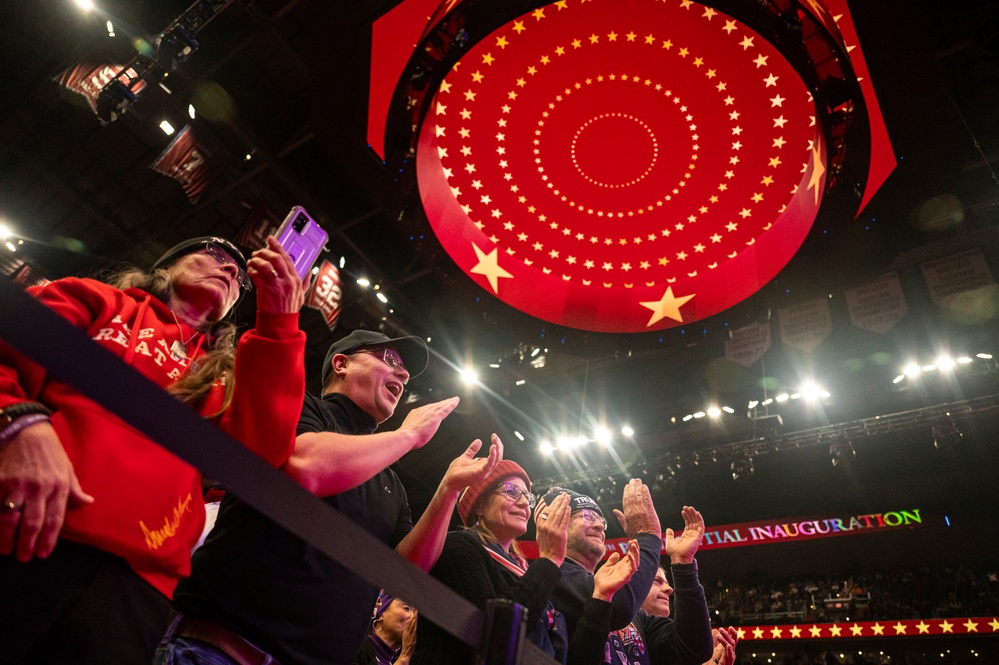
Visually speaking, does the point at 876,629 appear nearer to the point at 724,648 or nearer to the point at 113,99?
the point at 724,648

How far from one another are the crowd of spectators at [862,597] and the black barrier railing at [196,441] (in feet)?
41.5

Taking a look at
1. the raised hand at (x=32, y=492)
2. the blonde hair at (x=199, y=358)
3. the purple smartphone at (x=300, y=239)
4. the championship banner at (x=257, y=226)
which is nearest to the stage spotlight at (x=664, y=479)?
the championship banner at (x=257, y=226)

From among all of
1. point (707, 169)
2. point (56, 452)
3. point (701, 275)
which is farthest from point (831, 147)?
point (56, 452)

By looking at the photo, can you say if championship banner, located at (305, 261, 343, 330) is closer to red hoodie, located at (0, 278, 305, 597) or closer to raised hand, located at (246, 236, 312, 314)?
red hoodie, located at (0, 278, 305, 597)

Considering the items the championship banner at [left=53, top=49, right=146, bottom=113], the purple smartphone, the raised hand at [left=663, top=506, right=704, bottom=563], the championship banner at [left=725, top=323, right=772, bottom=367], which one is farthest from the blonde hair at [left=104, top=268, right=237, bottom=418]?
the championship banner at [left=725, top=323, right=772, bottom=367]

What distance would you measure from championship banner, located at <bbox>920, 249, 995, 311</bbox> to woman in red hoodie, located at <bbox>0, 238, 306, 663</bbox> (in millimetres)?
7660

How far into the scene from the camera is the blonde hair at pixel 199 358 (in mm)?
1455

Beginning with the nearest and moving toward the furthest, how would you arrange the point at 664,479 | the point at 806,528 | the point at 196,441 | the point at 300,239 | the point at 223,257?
the point at 196,441 → the point at 300,239 → the point at 223,257 → the point at 664,479 → the point at 806,528

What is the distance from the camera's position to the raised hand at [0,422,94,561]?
3.19 ft

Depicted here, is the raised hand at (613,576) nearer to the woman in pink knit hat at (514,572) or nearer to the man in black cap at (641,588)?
the woman in pink knit hat at (514,572)

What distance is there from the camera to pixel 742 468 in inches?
375

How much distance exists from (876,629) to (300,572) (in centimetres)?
1230

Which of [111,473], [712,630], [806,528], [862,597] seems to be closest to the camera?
[111,473]

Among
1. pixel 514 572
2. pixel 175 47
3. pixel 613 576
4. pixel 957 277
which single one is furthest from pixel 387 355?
pixel 957 277
